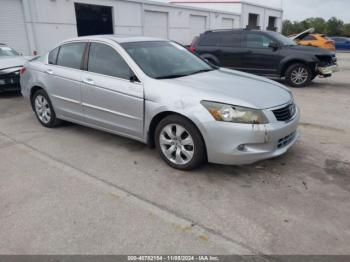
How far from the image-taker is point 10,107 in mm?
7312

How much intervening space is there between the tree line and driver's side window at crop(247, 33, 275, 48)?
43581 mm

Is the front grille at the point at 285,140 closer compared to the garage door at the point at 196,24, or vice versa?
the front grille at the point at 285,140

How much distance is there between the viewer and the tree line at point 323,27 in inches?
2012

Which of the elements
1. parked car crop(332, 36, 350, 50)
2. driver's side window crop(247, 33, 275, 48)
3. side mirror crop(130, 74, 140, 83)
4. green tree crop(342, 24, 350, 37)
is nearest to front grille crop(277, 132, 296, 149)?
side mirror crop(130, 74, 140, 83)

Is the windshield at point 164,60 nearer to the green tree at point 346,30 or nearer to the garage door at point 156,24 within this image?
the garage door at point 156,24

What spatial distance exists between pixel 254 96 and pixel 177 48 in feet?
6.15

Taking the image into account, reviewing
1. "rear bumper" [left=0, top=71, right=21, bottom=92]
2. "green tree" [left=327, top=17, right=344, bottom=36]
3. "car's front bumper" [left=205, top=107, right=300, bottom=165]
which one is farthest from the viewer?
"green tree" [left=327, top=17, right=344, bottom=36]

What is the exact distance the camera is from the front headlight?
3.39 metres

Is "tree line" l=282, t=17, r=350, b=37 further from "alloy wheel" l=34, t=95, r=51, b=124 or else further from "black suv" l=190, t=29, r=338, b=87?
"alloy wheel" l=34, t=95, r=51, b=124

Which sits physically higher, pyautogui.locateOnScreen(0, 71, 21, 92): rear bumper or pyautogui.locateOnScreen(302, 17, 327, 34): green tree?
pyautogui.locateOnScreen(302, 17, 327, 34): green tree

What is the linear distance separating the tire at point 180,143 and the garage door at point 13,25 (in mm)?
11609

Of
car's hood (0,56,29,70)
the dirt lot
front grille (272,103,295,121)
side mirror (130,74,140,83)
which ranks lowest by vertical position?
the dirt lot

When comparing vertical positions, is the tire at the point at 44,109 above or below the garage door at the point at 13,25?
below

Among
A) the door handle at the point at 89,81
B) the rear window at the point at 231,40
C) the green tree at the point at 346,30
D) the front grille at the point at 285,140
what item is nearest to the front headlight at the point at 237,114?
the front grille at the point at 285,140
